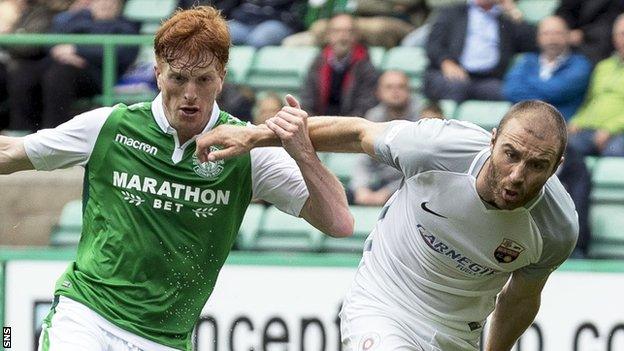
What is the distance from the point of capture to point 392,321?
551 cm

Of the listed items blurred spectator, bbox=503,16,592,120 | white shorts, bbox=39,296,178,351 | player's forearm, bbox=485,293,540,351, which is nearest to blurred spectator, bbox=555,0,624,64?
blurred spectator, bbox=503,16,592,120

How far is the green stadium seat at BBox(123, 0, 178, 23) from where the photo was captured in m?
11.1

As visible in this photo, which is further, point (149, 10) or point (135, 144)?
point (149, 10)

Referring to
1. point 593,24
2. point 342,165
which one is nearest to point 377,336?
point 342,165

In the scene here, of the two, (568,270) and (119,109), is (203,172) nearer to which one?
(119,109)

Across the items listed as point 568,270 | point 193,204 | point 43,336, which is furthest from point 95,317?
point 568,270

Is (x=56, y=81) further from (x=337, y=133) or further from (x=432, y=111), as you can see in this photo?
(x=337, y=133)

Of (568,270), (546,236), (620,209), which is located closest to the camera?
(546,236)

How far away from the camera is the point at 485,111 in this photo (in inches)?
400

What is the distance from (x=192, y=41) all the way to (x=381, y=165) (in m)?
→ 4.35

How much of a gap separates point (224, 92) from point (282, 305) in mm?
1998

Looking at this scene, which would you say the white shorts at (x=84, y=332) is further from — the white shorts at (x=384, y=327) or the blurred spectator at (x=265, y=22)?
the blurred spectator at (x=265, y=22)

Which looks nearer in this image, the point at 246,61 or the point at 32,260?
the point at 32,260

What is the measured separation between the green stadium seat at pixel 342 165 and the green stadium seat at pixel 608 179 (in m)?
1.65
